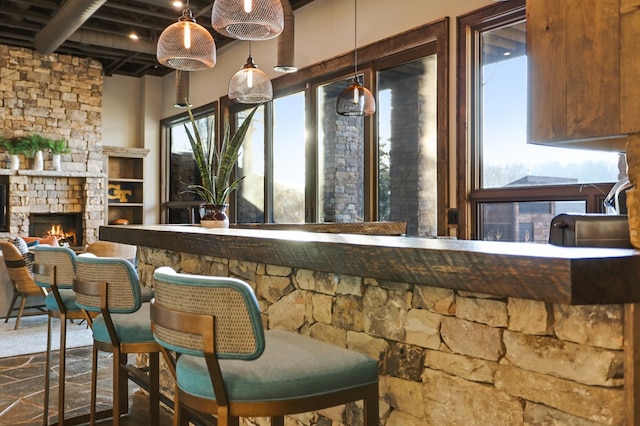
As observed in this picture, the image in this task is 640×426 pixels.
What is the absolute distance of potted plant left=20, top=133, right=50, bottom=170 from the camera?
8.83 metres

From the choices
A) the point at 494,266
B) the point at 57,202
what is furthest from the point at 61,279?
the point at 57,202

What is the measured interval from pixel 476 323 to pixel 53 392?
3.15 meters

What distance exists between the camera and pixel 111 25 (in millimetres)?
8070

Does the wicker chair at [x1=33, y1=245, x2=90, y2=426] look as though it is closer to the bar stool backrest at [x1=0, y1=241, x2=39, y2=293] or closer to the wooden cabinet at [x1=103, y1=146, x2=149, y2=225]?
the bar stool backrest at [x1=0, y1=241, x2=39, y2=293]

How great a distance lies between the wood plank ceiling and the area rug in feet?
12.0

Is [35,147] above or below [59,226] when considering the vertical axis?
above

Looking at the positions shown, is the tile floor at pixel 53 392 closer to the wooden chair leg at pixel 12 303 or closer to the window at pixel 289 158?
the wooden chair leg at pixel 12 303

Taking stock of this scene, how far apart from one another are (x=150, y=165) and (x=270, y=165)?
3468 millimetres

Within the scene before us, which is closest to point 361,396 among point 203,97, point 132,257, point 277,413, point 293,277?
point 277,413

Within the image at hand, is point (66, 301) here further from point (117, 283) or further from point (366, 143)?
point (366, 143)

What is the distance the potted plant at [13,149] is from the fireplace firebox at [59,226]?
905mm

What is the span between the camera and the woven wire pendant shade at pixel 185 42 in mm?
3596

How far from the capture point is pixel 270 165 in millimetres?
7758

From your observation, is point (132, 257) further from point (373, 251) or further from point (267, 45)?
point (373, 251)
